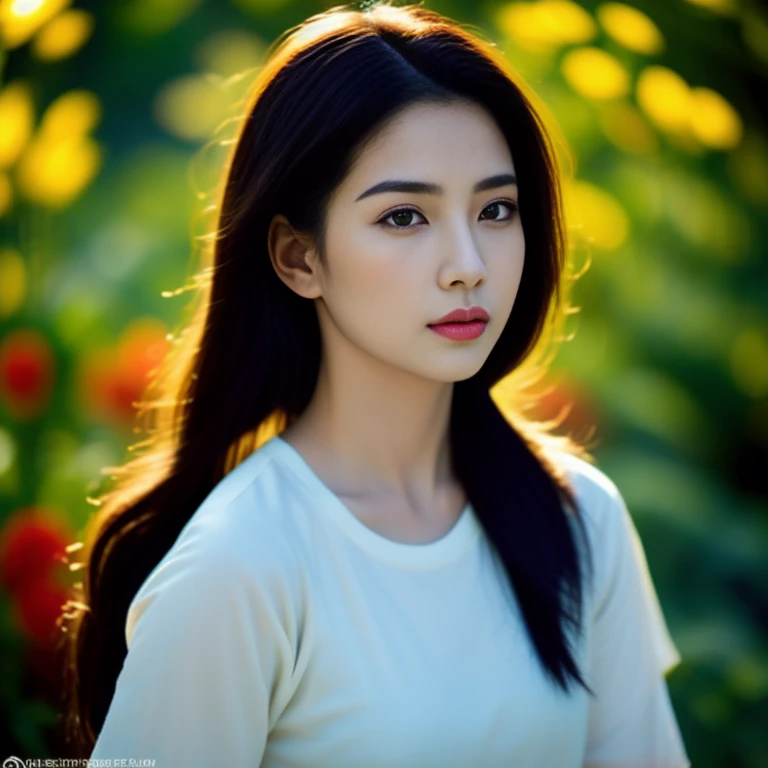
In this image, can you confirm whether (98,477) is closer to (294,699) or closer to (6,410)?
(6,410)

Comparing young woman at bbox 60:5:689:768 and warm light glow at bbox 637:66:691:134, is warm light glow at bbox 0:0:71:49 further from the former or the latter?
warm light glow at bbox 637:66:691:134

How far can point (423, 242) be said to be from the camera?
1.75 meters

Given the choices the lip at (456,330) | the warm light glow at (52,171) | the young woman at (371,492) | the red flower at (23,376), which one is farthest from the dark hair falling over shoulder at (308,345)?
the warm light glow at (52,171)

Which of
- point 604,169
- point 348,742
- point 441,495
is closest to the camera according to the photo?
point 348,742

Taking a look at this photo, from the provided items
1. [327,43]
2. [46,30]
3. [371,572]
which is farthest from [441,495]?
[46,30]

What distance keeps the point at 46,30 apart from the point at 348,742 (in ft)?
5.61

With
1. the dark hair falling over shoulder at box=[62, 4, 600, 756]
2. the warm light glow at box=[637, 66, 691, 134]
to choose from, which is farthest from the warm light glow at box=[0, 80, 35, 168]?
the warm light glow at box=[637, 66, 691, 134]

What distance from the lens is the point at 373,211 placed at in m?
1.77

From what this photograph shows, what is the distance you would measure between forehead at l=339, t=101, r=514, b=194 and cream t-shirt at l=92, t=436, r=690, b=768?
48 centimetres

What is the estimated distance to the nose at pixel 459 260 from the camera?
1.74m

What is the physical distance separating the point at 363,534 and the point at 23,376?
4.47 ft

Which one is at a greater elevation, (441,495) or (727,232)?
(727,232)

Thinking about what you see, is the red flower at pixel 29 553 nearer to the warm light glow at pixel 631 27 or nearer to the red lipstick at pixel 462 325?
the red lipstick at pixel 462 325

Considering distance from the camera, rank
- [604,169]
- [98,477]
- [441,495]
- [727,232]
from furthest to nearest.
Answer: [604,169] → [727,232] → [98,477] → [441,495]
